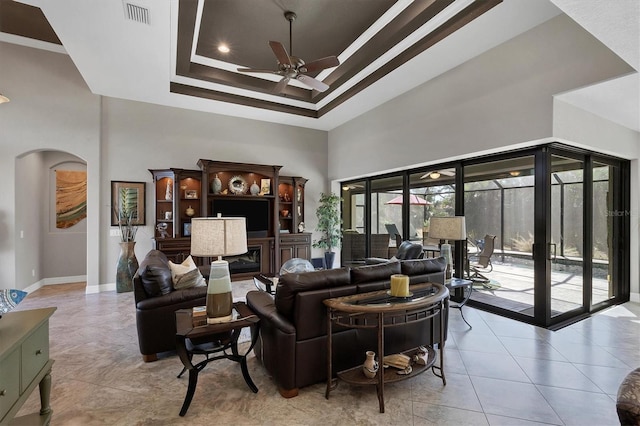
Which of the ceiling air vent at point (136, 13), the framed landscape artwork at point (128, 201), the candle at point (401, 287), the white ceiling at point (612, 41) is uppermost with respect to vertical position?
the ceiling air vent at point (136, 13)

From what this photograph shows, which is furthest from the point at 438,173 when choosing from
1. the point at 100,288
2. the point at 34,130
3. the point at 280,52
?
the point at 34,130

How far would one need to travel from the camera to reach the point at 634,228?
4594 mm

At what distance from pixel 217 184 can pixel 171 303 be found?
11.9 ft

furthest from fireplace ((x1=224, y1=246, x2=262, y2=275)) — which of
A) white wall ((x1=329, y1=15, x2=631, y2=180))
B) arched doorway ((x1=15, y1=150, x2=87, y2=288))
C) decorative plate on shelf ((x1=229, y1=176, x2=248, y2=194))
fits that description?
white wall ((x1=329, y1=15, x2=631, y2=180))

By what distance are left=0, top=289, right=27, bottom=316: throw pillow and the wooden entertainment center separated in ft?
13.5

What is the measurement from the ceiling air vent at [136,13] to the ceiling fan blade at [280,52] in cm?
140

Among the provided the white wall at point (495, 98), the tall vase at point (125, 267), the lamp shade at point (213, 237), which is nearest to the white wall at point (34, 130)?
the tall vase at point (125, 267)

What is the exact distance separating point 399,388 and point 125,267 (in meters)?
5.17

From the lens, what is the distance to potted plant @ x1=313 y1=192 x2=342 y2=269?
7301mm

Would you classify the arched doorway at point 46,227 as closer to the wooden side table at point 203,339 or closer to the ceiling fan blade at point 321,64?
the wooden side table at point 203,339

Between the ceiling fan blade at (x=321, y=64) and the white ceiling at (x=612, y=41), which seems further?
the ceiling fan blade at (x=321, y=64)

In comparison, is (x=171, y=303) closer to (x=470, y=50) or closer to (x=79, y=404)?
(x=79, y=404)

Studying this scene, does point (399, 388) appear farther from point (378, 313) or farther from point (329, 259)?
point (329, 259)

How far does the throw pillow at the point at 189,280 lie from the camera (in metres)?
3.07
